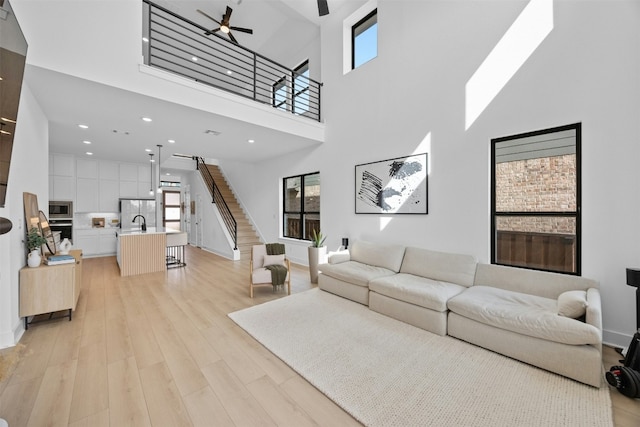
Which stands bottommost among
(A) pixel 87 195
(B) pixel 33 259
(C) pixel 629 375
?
(C) pixel 629 375

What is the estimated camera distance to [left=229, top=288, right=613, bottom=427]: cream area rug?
1.79 metres

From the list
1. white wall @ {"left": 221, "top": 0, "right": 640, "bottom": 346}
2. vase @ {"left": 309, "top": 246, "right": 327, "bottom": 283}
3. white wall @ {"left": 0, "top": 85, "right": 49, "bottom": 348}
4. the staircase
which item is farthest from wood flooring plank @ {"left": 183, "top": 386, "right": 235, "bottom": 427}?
the staircase

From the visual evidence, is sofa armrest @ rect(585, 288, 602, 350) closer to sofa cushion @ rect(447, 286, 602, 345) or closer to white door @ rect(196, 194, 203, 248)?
sofa cushion @ rect(447, 286, 602, 345)

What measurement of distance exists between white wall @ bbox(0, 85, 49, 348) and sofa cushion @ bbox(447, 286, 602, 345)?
15.2 ft

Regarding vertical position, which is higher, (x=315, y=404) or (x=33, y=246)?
(x=33, y=246)

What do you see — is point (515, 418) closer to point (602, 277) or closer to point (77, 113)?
point (602, 277)

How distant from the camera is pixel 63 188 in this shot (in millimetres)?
6887

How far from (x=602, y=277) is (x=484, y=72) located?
2.87 m

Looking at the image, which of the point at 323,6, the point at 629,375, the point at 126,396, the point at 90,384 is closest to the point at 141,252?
the point at 90,384

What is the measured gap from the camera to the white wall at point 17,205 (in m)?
2.61

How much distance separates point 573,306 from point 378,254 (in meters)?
2.43

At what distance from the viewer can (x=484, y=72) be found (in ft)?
11.8

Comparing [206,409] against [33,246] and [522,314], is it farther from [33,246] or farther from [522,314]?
[33,246]

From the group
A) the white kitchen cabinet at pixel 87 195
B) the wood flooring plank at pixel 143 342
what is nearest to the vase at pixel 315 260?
the wood flooring plank at pixel 143 342
